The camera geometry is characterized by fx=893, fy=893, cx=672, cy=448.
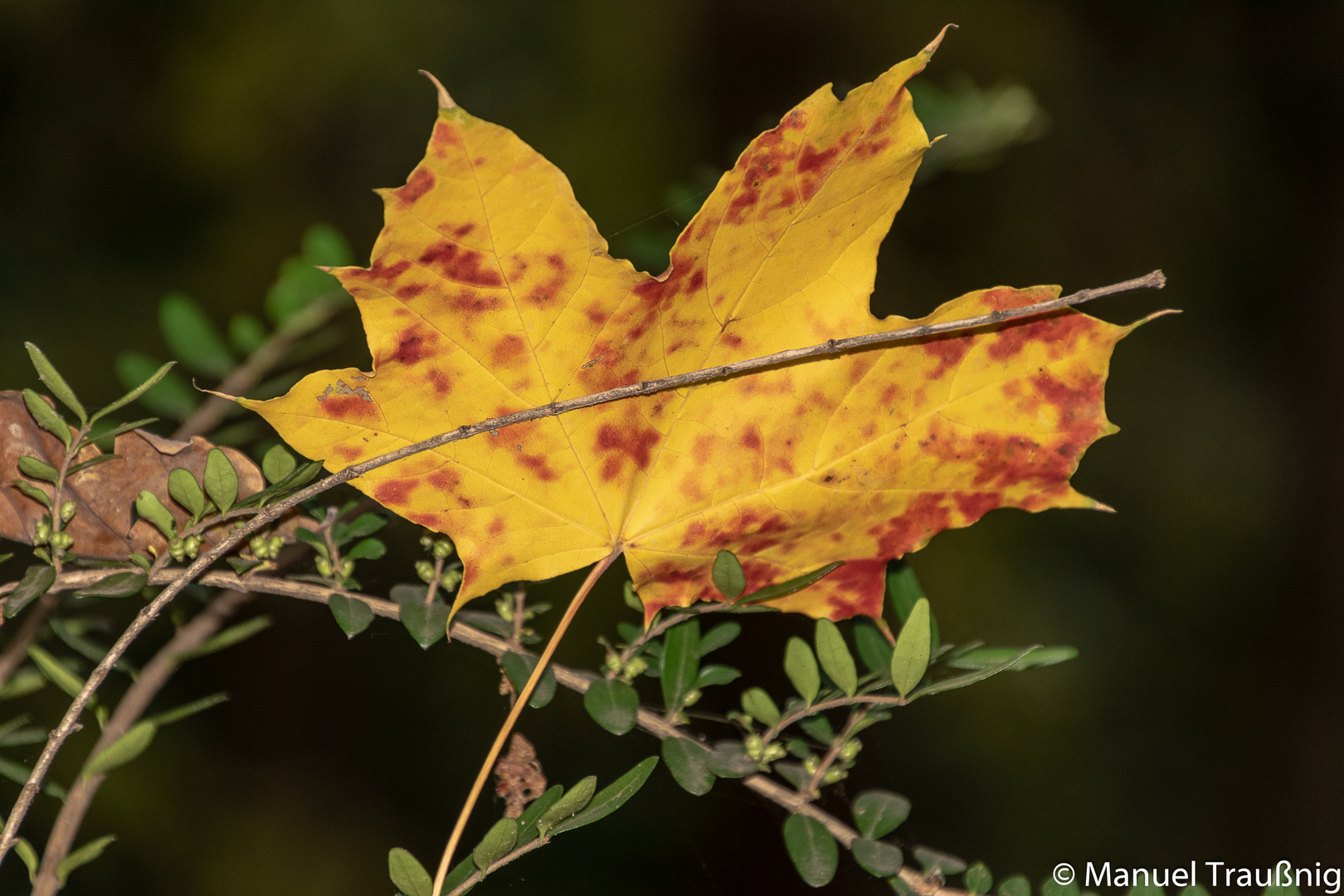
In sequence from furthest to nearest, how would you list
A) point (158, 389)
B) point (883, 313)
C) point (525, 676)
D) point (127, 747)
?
1. point (883, 313)
2. point (158, 389)
3. point (525, 676)
4. point (127, 747)

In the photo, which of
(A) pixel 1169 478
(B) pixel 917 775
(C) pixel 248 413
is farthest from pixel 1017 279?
(C) pixel 248 413

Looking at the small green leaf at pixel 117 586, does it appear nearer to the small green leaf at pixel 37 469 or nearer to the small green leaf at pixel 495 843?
the small green leaf at pixel 37 469

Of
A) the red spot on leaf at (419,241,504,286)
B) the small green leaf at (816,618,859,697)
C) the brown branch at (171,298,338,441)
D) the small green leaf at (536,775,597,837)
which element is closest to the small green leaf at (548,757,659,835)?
the small green leaf at (536,775,597,837)

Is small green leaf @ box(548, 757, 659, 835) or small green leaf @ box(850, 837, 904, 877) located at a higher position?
small green leaf @ box(548, 757, 659, 835)

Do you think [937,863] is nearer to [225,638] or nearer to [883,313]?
[225,638]

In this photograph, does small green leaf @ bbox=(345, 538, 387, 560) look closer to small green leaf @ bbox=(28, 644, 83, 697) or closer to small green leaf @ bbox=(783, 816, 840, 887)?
small green leaf @ bbox=(28, 644, 83, 697)

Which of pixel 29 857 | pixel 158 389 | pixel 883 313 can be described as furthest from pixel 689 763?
pixel 883 313

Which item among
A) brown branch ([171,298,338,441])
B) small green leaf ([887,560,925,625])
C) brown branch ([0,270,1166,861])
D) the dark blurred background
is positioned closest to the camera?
brown branch ([0,270,1166,861])

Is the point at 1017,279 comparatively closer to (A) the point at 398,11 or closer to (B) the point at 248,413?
(A) the point at 398,11
